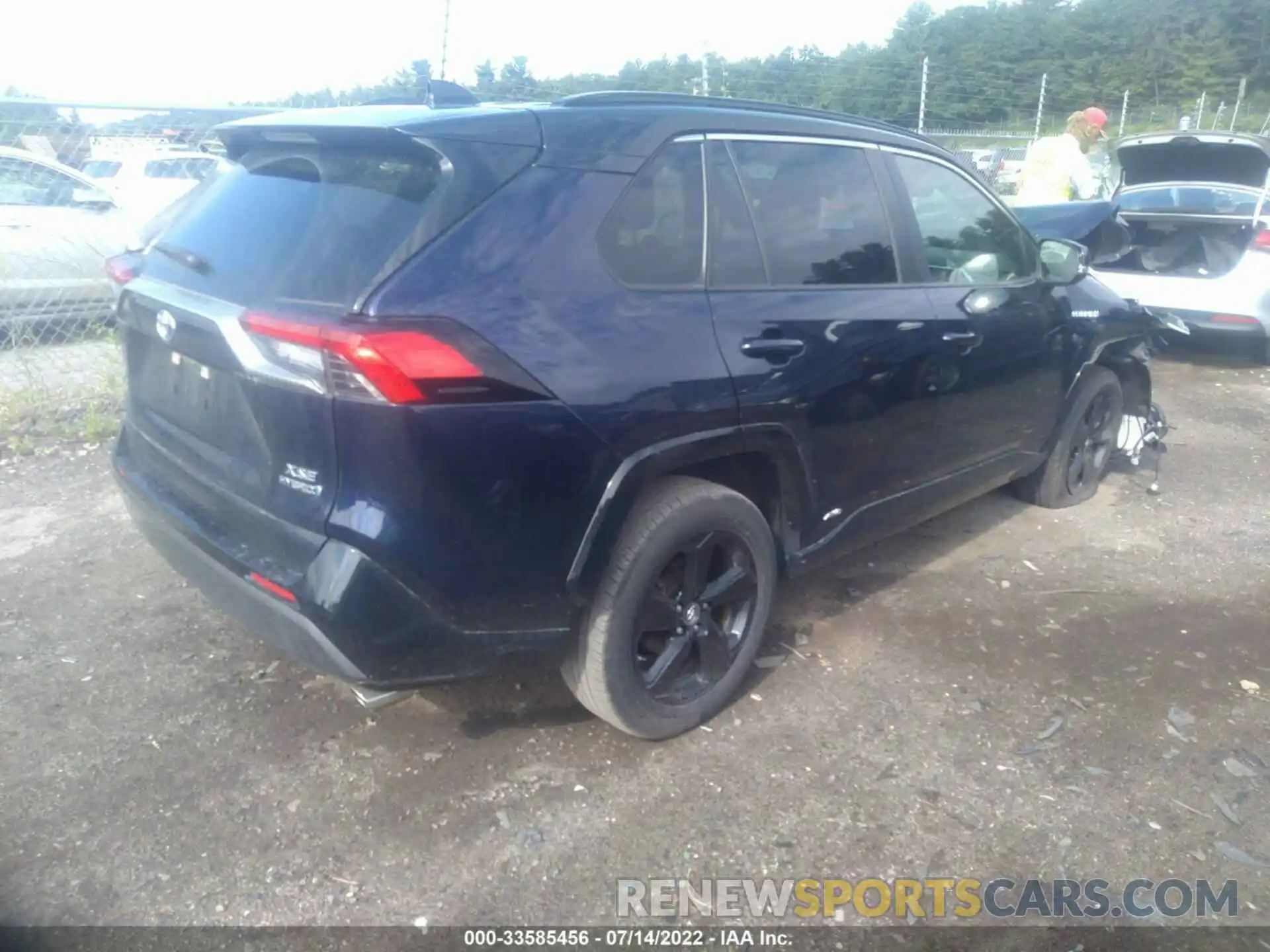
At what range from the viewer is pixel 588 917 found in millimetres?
2533

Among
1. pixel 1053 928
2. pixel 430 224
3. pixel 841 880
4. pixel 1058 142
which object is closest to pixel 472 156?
pixel 430 224

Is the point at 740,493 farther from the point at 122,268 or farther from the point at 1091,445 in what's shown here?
the point at 1091,445

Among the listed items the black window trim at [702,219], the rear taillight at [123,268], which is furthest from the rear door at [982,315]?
the rear taillight at [123,268]

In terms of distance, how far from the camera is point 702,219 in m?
3.04

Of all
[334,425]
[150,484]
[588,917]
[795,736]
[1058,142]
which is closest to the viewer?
[334,425]

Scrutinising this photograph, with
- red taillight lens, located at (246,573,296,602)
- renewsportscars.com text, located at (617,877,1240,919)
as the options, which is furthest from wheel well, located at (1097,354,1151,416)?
red taillight lens, located at (246,573,296,602)

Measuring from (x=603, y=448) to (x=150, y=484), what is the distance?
57.3 inches

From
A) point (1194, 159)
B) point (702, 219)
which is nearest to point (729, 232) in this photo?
point (702, 219)

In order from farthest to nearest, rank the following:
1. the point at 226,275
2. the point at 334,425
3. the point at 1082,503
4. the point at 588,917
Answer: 1. the point at 1082,503
2. the point at 226,275
3. the point at 588,917
4. the point at 334,425

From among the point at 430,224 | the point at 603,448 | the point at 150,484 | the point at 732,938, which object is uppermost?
the point at 430,224

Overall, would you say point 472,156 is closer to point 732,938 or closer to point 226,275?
point 226,275

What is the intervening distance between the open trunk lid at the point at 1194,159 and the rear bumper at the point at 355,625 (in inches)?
332

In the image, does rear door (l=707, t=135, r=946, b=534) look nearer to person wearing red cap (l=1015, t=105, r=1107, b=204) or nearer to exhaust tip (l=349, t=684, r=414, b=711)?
exhaust tip (l=349, t=684, r=414, b=711)

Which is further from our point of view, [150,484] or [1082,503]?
[1082,503]
